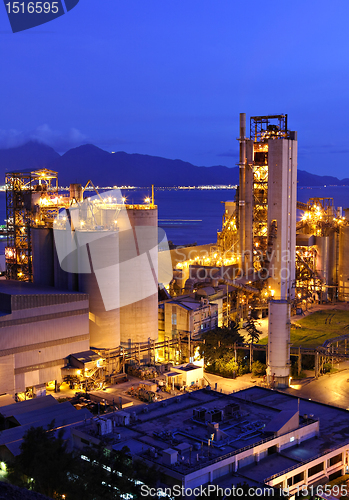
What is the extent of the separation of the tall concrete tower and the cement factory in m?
0.10

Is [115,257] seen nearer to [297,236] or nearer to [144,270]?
[144,270]

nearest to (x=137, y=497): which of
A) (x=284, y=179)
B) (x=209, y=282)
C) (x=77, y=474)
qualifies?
(x=77, y=474)

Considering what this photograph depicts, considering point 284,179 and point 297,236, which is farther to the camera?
point 297,236

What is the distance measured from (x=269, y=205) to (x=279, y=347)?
2250 cm

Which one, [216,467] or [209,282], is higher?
[209,282]

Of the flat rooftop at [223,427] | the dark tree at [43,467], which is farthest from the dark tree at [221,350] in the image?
the dark tree at [43,467]

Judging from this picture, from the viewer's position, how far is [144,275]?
44969mm

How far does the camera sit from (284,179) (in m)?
58.8

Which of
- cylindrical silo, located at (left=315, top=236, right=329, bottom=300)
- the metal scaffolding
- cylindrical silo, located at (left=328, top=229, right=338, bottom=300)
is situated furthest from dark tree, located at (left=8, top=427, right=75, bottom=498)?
cylindrical silo, located at (left=328, top=229, right=338, bottom=300)

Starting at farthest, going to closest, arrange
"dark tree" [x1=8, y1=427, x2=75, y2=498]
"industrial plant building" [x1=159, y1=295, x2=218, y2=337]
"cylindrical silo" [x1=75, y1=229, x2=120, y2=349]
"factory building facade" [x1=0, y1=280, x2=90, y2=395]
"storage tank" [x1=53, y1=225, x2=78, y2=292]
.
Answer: "industrial plant building" [x1=159, y1=295, x2=218, y2=337] → "storage tank" [x1=53, y1=225, x2=78, y2=292] → "cylindrical silo" [x1=75, y1=229, x2=120, y2=349] → "factory building facade" [x1=0, y1=280, x2=90, y2=395] → "dark tree" [x1=8, y1=427, x2=75, y2=498]

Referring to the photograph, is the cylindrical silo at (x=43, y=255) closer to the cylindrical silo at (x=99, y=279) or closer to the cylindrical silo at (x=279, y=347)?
the cylindrical silo at (x=99, y=279)

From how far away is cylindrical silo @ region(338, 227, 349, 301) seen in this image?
65.4 m

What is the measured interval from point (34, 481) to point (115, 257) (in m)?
21.4

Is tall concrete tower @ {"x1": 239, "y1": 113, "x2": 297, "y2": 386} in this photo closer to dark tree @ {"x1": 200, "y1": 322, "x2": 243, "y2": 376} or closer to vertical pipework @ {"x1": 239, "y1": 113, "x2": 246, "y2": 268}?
vertical pipework @ {"x1": 239, "y1": 113, "x2": 246, "y2": 268}
